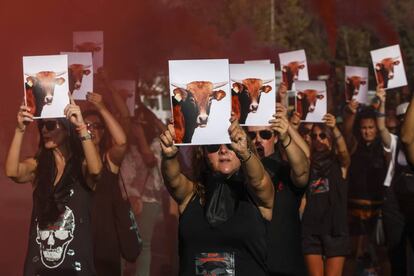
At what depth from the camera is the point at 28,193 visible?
329 inches

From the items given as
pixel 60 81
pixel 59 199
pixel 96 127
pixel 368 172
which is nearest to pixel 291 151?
pixel 60 81

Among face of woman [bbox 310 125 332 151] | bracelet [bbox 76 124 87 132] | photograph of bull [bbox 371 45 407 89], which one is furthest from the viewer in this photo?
photograph of bull [bbox 371 45 407 89]

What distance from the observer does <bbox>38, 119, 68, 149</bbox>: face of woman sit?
604 cm

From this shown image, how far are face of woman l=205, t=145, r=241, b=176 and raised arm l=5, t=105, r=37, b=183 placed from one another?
1201 mm

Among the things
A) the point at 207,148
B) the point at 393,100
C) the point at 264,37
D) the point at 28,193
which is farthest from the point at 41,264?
the point at 264,37

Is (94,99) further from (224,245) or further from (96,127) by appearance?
(224,245)

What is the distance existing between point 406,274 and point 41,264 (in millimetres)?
3749

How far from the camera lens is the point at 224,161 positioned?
4977 mm

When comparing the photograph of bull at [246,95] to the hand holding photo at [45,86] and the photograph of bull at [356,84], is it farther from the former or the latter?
the photograph of bull at [356,84]

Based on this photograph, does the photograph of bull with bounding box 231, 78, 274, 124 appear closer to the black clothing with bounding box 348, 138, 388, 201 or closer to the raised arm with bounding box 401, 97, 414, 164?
the raised arm with bounding box 401, 97, 414, 164

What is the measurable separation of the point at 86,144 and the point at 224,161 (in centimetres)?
111

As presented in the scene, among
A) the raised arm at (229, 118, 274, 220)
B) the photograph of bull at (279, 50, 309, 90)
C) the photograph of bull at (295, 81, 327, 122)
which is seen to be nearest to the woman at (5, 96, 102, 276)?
the raised arm at (229, 118, 274, 220)

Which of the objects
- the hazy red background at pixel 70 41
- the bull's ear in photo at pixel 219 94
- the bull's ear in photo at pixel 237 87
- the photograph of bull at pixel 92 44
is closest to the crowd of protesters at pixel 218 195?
the bull's ear in photo at pixel 219 94

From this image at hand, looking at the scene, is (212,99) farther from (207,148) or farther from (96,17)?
(96,17)
